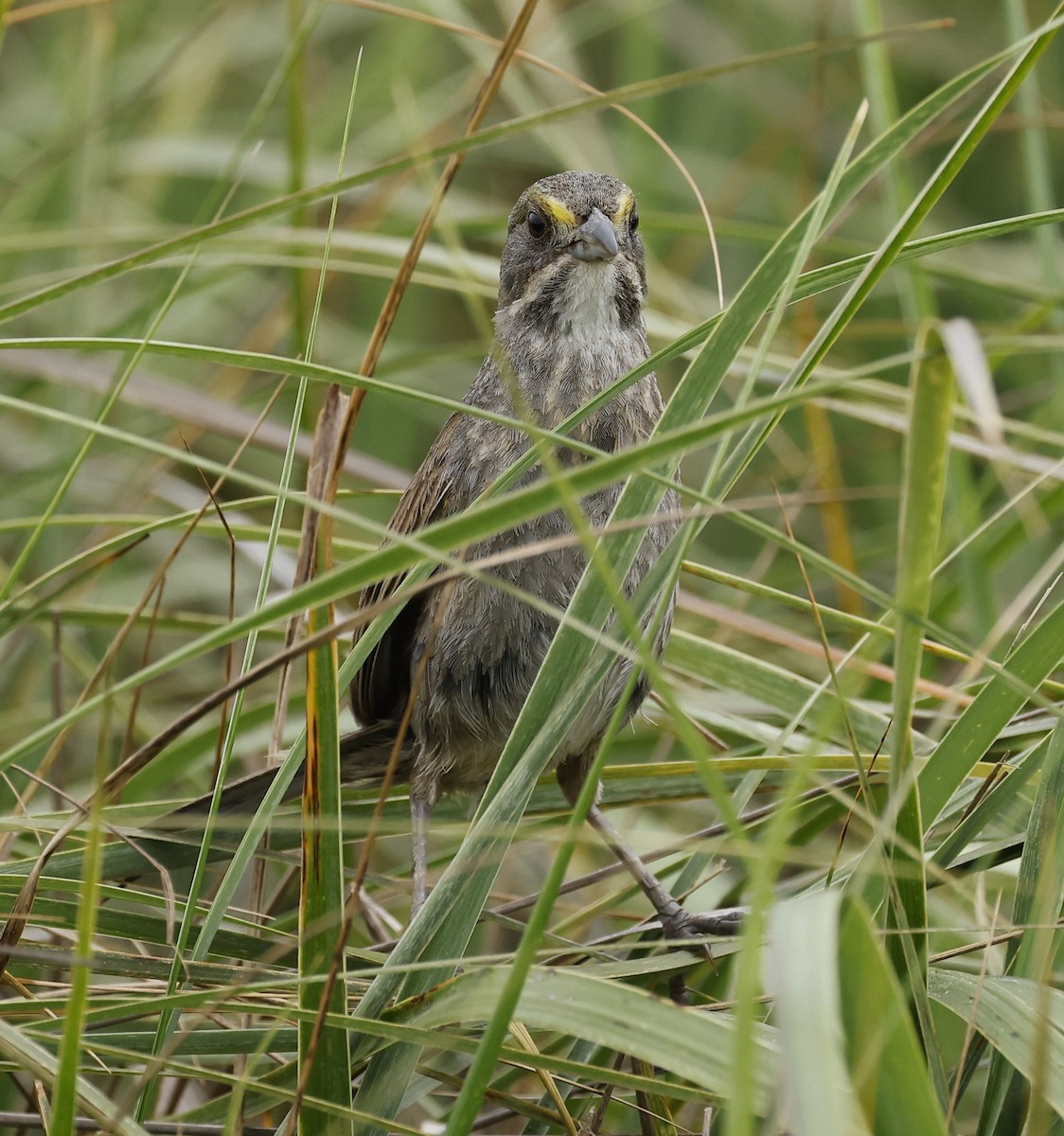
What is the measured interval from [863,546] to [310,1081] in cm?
365

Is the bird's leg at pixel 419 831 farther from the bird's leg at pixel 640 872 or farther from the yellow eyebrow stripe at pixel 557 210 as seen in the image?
the yellow eyebrow stripe at pixel 557 210

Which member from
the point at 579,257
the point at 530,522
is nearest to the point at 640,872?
the point at 530,522

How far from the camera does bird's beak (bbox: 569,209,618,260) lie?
3322 mm

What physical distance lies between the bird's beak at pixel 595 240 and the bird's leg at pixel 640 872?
1.24 metres

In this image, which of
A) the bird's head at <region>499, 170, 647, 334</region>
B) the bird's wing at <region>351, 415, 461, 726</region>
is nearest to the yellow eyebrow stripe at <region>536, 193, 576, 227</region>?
the bird's head at <region>499, 170, 647, 334</region>

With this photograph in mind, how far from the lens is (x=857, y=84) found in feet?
22.1

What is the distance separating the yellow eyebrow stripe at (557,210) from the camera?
3.44 m

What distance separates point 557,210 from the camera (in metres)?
3.45

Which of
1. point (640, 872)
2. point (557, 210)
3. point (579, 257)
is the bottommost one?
point (640, 872)

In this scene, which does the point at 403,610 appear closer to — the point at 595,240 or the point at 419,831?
the point at 419,831

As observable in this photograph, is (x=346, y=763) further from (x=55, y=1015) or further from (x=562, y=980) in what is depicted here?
(x=562, y=980)

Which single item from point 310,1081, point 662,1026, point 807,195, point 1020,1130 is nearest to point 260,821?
point 310,1081

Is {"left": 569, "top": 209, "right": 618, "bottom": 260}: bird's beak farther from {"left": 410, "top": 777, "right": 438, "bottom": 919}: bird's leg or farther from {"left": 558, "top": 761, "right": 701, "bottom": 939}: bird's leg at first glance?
{"left": 410, "top": 777, "right": 438, "bottom": 919}: bird's leg

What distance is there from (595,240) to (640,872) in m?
1.48
